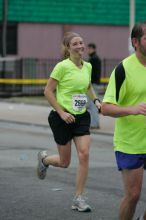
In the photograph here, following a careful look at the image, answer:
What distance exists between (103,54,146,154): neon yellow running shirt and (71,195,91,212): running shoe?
1925 millimetres

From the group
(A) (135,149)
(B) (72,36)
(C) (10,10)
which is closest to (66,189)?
(B) (72,36)

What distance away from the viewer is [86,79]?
7852 mm

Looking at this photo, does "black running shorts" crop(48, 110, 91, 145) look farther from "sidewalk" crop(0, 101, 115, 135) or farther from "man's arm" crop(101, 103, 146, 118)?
"sidewalk" crop(0, 101, 115, 135)

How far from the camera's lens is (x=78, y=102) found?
7672 millimetres

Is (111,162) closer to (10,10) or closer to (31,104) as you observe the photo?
(31,104)

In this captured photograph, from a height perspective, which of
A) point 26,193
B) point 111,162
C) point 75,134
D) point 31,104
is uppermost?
point 75,134

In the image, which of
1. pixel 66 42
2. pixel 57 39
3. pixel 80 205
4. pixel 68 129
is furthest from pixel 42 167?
pixel 57 39

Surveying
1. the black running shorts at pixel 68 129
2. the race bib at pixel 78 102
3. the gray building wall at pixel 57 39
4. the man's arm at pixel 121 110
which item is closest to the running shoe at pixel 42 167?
the black running shorts at pixel 68 129

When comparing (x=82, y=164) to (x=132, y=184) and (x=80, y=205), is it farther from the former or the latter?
(x=132, y=184)

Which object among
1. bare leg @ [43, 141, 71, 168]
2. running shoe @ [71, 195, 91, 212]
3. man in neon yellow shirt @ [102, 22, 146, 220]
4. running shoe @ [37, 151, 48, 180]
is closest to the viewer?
man in neon yellow shirt @ [102, 22, 146, 220]

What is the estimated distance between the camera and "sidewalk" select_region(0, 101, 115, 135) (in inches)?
663

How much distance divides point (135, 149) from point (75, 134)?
2.15 m

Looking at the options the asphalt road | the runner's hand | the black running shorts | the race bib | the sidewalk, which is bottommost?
the sidewalk

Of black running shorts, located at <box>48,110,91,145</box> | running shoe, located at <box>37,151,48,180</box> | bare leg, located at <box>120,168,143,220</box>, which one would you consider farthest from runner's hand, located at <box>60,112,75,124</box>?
bare leg, located at <box>120,168,143,220</box>
